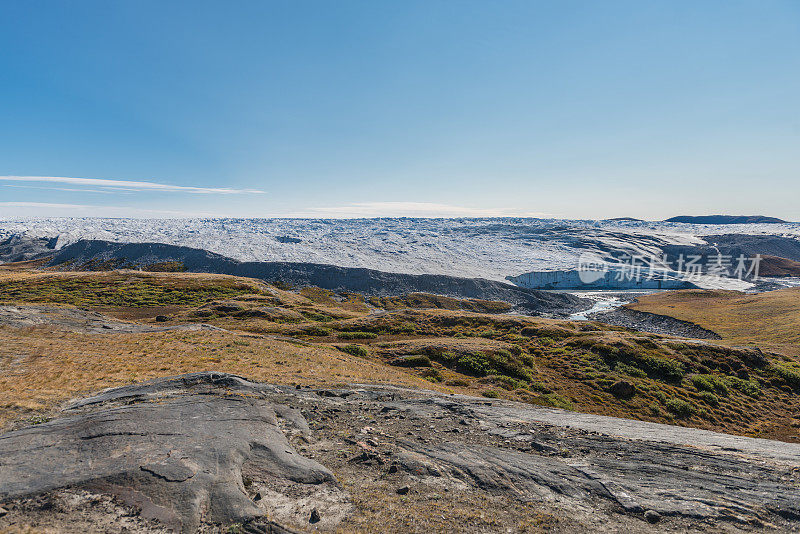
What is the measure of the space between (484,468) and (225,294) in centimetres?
8461

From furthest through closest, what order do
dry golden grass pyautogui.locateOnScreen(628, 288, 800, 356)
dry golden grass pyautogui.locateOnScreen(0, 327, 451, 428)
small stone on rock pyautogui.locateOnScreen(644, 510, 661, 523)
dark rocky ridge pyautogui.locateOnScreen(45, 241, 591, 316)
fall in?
dark rocky ridge pyautogui.locateOnScreen(45, 241, 591, 316) < dry golden grass pyautogui.locateOnScreen(628, 288, 800, 356) < dry golden grass pyautogui.locateOnScreen(0, 327, 451, 428) < small stone on rock pyautogui.locateOnScreen(644, 510, 661, 523)

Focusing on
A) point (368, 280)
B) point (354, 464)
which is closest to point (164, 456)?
point (354, 464)

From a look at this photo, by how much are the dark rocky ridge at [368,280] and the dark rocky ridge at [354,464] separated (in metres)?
96.9

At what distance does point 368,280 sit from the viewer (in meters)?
135

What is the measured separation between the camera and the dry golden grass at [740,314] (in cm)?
6088

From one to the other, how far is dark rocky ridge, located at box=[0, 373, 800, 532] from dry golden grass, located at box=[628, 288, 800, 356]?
5587cm

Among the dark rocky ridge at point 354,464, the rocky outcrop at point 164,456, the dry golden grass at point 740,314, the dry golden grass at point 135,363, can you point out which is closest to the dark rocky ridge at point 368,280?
the dry golden grass at point 740,314

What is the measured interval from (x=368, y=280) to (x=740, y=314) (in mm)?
111382

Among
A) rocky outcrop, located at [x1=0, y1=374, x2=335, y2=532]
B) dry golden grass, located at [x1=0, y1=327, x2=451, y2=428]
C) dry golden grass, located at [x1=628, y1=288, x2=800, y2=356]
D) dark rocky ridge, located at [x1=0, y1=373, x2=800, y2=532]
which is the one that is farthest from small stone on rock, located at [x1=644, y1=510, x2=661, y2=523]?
dry golden grass, located at [x1=628, y1=288, x2=800, y2=356]

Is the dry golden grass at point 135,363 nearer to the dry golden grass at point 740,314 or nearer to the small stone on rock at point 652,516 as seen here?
the small stone on rock at point 652,516

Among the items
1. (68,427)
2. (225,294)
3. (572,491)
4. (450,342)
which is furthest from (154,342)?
(225,294)

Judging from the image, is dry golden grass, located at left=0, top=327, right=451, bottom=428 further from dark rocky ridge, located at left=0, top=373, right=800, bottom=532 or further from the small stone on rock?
the small stone on rock

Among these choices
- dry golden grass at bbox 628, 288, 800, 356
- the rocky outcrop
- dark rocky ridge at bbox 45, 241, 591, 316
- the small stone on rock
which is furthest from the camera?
dark rocky ridge at bbox 45, 241, 591, 316

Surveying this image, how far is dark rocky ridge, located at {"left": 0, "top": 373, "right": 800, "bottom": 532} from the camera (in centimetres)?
826
